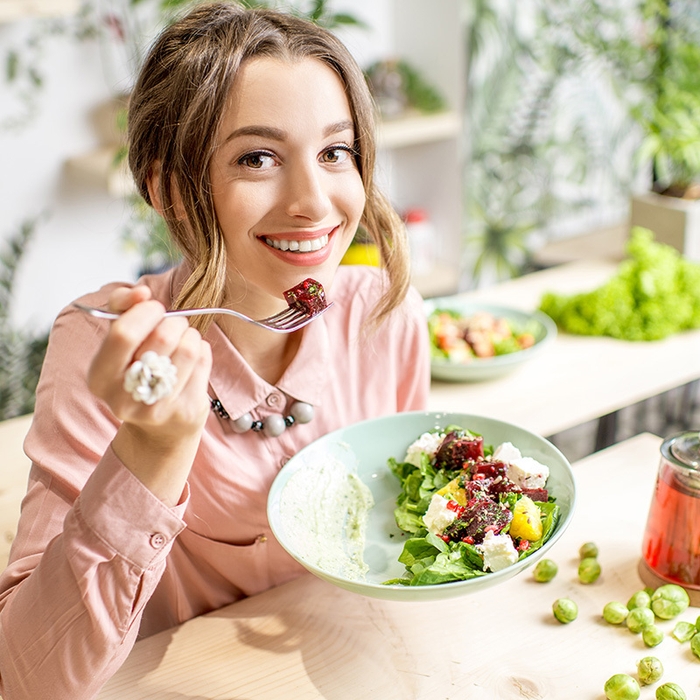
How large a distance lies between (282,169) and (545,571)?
652 mm

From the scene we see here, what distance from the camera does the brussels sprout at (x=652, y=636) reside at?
97 cm

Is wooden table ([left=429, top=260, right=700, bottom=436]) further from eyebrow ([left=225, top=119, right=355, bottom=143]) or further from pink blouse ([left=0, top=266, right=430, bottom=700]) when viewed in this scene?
eyebrow ([left=225, top=119, right=355, bottom=143])

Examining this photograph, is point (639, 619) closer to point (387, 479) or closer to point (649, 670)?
point (649, 670)

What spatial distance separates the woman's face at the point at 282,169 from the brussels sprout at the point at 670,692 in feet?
2.10

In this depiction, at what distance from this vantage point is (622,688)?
882 millimetres

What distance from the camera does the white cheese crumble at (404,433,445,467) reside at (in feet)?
3.81

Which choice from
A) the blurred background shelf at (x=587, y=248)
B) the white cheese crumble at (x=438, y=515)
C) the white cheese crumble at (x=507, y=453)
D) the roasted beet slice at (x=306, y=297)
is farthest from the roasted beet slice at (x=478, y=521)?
the blurred background shelf at (x=587, y=248)

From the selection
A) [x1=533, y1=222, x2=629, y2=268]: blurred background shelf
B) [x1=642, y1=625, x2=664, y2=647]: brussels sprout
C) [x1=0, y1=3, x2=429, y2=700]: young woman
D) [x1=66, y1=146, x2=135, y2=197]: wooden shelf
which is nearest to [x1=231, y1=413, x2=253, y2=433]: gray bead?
[x1=0, y1=3, x2=429, y2=700]: young woman

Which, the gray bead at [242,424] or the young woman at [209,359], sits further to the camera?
the gray bead at [242,424]

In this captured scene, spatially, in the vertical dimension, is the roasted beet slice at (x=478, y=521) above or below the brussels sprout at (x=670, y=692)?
above

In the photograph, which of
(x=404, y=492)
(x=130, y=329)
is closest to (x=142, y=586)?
(x=130, y=329)

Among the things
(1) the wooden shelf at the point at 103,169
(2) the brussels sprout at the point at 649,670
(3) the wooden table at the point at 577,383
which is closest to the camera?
(2) the brussels sprout at the point at 649,670

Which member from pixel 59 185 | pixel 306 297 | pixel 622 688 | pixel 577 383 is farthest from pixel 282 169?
pixel 59 185

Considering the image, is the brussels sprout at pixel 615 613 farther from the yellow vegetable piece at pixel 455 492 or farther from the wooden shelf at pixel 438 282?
the wooden shelf at pixel 438 282
